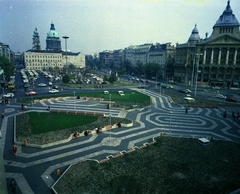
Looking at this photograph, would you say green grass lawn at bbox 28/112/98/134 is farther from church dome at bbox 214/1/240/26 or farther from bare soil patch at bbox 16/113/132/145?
church dome at bbox 214/1/240/26

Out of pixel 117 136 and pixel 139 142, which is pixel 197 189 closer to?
pixel 139 142

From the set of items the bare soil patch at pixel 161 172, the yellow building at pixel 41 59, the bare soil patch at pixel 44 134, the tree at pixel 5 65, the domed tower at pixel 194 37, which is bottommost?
the bare soil patch at pixel 161 172

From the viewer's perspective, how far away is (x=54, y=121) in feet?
111

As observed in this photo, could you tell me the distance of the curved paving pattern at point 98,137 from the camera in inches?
754

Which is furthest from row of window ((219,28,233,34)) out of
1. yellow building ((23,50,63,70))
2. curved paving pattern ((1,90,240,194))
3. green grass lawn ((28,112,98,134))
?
yellow building ((23,50,63,70))

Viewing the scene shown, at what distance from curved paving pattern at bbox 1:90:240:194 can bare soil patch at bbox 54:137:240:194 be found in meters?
2.26

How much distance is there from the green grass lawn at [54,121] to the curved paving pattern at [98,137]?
3.77m

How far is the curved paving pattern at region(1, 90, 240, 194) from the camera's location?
19148 mm

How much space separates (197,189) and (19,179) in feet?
55.6

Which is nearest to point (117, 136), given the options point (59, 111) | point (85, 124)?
point (85, 124)

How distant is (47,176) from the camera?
18.6 m

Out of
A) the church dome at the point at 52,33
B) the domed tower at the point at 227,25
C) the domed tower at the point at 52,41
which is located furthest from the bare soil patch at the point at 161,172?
the church dome at the point at 52,33

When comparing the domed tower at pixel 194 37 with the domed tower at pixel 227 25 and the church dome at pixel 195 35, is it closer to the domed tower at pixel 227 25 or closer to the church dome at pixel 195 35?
the church dome at pixel 195 35

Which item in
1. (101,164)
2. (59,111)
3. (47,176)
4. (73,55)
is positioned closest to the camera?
(47,176)
